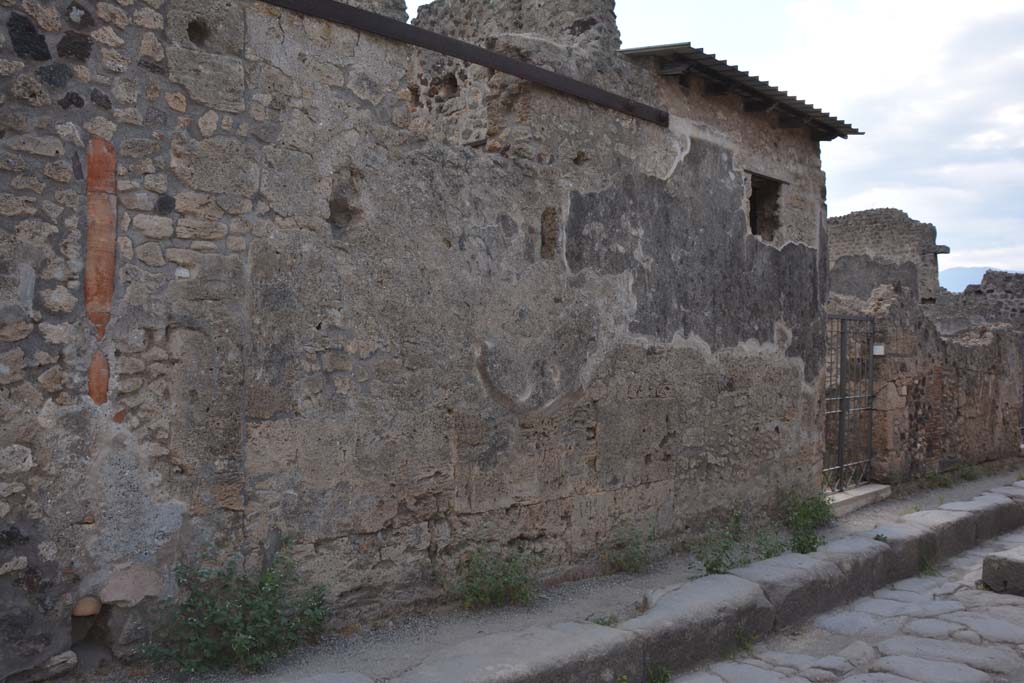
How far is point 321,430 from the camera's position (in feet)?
12.7

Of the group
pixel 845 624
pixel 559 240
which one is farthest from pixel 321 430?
pixel 845 624

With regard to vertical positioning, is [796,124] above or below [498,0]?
below

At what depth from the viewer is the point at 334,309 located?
3.93 meters

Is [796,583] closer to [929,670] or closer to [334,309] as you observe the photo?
[929,670]

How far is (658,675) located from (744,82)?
4101 mm

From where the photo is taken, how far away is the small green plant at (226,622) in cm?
335

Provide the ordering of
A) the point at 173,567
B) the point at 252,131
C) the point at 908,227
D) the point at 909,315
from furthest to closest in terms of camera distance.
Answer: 1. the point at 908,227
2. the point at 909,315
3. the point at 252,131
4. the point at 173,567

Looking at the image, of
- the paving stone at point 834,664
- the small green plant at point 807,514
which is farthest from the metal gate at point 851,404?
the paving stone at point 834,664

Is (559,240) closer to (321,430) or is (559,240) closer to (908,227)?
(321,430)

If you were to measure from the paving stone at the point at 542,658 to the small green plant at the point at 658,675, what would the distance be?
0.07m

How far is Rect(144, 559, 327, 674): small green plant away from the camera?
335 centimetres

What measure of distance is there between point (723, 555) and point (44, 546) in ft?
12.1

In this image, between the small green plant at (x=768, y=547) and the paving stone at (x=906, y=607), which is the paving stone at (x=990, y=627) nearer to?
the paving stone at (x=906, y=607)

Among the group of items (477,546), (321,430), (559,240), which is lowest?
(477,546)
